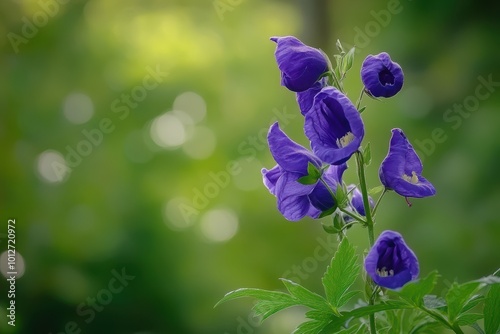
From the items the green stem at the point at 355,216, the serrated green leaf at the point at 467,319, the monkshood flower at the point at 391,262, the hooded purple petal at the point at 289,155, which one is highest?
the hooded purple petal at the point at 289,155

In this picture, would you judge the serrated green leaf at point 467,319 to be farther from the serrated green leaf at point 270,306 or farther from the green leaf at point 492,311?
the serrated green leaf at point 270,306

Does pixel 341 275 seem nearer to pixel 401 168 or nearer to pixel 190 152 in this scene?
pixel 401 168

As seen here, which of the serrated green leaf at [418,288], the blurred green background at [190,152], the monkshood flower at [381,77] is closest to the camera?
the serrated green leaf at [418,288]

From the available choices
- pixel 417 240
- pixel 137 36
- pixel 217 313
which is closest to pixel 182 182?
pixel 217 313

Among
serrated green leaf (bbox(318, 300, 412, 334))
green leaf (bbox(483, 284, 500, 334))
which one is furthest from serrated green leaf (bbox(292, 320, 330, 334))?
green leaf (bbox(483, 284, 500, 334))

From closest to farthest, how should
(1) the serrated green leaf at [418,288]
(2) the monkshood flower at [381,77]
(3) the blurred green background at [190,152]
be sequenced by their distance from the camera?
(1) the serrated green leaf at [418,288], (2) the monkshood flower at [381,77], (3) the blurred green background at [190,152]

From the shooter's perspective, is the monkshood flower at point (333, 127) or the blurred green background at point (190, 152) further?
the blurred green background at point (190, 152)

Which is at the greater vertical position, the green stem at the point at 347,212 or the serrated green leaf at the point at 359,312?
the green stem at the point at 347,212

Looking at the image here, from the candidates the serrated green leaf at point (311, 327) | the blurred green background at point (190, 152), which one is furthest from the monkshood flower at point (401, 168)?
the blurred green background at point (190, 152)

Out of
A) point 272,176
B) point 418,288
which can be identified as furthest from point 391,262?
point 272,176
